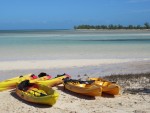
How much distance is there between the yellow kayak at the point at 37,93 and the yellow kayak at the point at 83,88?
86cm

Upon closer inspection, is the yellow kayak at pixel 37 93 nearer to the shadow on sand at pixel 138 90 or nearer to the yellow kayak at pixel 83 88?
the yellow kayak at pixel 83 88

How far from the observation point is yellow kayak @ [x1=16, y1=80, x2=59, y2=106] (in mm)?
8102

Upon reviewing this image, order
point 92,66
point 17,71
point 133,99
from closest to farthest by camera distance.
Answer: point 133,99 < point 17,71 < point 92,66

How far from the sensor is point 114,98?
30.6ft

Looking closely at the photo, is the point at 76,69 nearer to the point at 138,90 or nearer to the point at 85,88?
the point at 138,90

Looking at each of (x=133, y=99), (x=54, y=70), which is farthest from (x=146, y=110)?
(x=54, y=70)

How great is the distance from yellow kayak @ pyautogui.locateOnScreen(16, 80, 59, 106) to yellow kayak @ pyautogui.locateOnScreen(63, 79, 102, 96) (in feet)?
2.81

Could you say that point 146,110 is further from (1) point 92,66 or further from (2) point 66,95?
(1) point 92,66

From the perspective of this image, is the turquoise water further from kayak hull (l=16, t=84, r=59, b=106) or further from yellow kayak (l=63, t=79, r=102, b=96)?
kayak hull (l=16, t=84, r=59, b=106)

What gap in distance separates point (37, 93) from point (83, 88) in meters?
1.27

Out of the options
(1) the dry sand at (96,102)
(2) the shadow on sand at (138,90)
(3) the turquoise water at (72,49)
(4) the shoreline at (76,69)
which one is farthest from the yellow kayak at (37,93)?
(3) the turquoise water at (72,49)

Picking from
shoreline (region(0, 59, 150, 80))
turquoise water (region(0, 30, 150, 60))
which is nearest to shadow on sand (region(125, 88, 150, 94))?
shoreline (region(0, 59, 150, 80))

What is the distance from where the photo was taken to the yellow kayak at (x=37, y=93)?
8.10 meters

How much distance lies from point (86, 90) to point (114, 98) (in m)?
0.81
